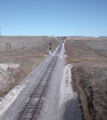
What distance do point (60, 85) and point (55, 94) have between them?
3427 millimetres

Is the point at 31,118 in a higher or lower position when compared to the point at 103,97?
lower

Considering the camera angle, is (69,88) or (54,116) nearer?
(54,116)

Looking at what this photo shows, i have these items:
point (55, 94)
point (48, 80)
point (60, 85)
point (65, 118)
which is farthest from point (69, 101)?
point (48, 80)

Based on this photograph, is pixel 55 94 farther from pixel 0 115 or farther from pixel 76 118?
pixel 0 115

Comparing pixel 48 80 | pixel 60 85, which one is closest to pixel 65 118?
pixel 60 85

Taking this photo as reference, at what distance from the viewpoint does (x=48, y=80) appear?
2228cm

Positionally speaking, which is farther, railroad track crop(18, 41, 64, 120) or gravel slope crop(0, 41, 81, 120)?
gravel slope crop(0, 41, 81, 120)

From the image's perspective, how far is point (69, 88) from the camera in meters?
19.6

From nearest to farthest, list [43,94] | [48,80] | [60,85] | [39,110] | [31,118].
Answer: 1. [31,118]
2. [39,110]
3. [43,94]
4. [60,85]
5. [48,80]

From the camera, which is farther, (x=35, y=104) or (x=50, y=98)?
(x=50, y=98)

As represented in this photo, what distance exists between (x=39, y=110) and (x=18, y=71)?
43.7 feet

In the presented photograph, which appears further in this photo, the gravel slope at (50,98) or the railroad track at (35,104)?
the gravel slope at (50,98)

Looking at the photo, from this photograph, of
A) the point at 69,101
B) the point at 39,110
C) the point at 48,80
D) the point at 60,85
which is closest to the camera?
the point at 39,110

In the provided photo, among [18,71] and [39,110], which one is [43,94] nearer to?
[39,110]
